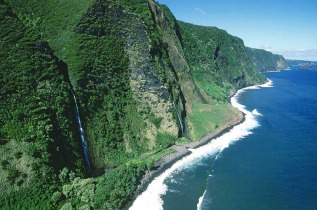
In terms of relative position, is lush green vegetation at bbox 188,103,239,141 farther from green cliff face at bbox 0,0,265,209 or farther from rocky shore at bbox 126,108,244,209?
rocky shore at bbox 126,108,244,209

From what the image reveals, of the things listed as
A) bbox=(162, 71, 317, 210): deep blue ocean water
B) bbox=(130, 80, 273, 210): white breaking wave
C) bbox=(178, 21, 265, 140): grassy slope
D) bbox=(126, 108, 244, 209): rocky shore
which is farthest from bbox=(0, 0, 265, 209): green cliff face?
bbox=(162, 71, 317, 210): deep blue ocean water

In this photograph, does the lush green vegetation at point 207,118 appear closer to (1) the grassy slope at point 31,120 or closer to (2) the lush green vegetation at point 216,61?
(2) the lush green vegetation at point 216,61

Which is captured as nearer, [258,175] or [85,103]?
[258,175]

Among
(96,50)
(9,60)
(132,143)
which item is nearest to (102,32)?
(96,50)

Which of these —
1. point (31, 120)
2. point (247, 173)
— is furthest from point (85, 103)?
point (247, 173)

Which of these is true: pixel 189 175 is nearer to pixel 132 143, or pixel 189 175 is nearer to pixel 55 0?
pixel 132 143

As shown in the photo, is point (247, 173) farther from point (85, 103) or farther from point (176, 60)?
point (176, 60)

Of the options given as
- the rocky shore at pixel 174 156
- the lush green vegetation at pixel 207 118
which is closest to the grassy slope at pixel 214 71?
the lush green vegetation at pixel 207 118
